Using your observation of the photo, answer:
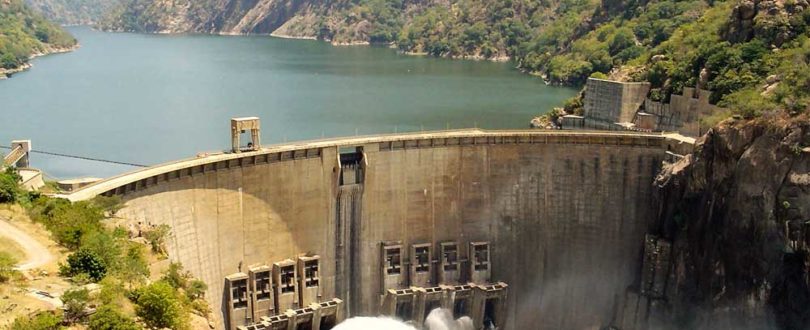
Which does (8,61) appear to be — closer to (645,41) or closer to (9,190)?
(645,41)

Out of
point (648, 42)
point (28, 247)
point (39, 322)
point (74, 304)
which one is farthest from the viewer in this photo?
point (648, 42)

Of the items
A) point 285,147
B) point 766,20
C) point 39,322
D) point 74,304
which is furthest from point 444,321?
point 766,20

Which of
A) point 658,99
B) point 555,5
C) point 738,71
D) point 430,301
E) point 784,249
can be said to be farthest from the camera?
point 555,5

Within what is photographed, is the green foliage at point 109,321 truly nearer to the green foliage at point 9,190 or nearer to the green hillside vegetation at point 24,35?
the green foliage at point 9,190

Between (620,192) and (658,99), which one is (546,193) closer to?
(620,192)

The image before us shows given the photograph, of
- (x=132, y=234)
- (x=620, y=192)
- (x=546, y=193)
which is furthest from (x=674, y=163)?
(x=132, y=234)

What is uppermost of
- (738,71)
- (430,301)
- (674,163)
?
(738,71)

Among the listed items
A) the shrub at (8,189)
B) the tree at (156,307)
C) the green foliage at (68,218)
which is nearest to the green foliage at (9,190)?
the shrub at (8,189)
